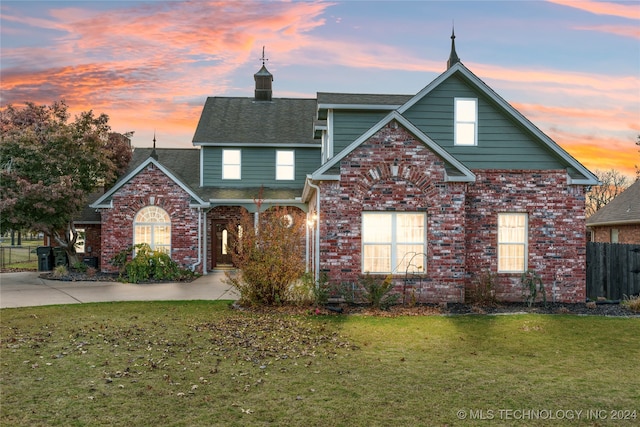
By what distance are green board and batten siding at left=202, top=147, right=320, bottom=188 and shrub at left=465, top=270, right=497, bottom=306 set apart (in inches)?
482

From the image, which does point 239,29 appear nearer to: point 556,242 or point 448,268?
point 448,268

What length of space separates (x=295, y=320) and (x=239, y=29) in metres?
10.9

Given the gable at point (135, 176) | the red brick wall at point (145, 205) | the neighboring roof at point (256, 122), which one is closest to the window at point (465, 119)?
the neighboring roof at point (256, 122)

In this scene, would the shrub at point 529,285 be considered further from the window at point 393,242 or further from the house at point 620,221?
the house at point 620,221

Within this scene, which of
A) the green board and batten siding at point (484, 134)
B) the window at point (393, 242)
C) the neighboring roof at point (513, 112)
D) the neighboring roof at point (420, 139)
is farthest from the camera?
the green board and batten siding at point (484, 134)

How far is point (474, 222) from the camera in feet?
49.1

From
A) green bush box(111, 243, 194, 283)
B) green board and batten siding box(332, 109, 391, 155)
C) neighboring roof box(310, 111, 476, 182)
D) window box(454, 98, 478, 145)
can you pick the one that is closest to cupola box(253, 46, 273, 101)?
green bush box(111, 243, 194, 283)

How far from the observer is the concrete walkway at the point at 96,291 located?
1537 centimetres

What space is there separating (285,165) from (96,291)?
11.2 m

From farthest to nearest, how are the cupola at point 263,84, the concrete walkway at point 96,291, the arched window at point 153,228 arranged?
the cupola at point 263,84 < the arched window at point 153,228 < the concrete walkway at point 96,291

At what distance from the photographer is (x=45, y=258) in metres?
24.7

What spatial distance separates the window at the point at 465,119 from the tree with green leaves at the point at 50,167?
16.1m

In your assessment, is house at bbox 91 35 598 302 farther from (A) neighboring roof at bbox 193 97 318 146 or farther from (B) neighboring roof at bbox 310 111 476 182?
(A) neighboring roof at bbox 193 97 318 146

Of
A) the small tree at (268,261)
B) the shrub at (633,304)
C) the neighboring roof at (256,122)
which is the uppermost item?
the neighboring roof at (256,122)
